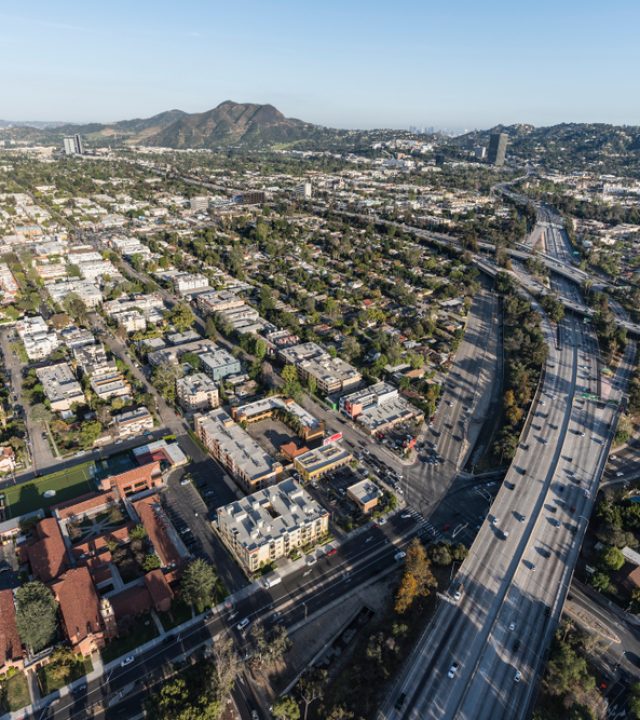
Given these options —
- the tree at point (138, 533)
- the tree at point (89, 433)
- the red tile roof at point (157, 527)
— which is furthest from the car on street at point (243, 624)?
the tree at point (89, 433)

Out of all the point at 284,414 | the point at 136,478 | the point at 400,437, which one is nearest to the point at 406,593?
the point at 400,437

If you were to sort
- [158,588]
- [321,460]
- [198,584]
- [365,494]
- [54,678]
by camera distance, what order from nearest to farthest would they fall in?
1. [54,678]
2. [198,584]
3. [158,588]
4. [365,494]
5. [321,460]

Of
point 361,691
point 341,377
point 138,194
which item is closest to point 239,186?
point 138,194

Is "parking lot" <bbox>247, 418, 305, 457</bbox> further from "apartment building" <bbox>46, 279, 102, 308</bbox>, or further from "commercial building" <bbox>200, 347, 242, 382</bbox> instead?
"apartment building" <bbox>46, 279, 102, 308</bbox>

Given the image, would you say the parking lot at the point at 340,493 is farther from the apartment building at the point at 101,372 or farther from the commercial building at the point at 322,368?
the apartment building at the point at 101,372

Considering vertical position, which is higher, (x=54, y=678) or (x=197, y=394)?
A: (x=197, y=394)

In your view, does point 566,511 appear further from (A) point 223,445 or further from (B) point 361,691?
(A) point 223,445

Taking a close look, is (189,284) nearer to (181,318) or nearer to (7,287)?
(181,318)
